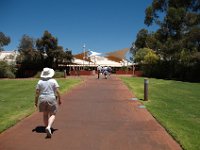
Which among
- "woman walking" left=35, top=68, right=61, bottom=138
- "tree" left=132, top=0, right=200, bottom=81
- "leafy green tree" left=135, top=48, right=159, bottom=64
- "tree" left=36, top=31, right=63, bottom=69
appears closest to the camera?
"woman walking" left=35, top=68, right=61, bottom=138

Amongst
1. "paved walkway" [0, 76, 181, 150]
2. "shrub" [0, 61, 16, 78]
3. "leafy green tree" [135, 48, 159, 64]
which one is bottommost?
"paved walkway" [0, 76, 181, 150]

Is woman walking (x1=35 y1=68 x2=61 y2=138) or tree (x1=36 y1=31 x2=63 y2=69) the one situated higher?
tree (x1=36 y1=31 x2=63 y2=69)

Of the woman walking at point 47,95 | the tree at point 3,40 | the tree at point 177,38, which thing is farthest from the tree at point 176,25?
the woman walking at point 47,95

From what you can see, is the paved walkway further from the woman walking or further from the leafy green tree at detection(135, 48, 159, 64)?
the leafy green tree at detection(135, 48, 159, 64)

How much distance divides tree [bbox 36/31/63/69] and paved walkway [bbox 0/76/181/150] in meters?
41.2

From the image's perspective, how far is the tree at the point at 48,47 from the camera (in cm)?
5325

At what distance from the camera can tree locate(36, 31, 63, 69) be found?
53250 mm

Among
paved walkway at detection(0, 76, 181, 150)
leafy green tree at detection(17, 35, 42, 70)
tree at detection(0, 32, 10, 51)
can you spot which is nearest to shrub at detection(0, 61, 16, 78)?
Result: leafy green tree at detection(17, 35, 42, 70)

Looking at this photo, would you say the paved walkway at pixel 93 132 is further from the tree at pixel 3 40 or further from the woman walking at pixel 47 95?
the tree at pixel 3 40

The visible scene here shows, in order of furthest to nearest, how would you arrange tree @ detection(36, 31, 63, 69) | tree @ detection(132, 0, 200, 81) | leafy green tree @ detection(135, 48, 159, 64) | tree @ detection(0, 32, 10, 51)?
tree @ detection(0, 32, 10, 51), tree @ detection(36, 31, 63, 69), leafy green tree @ detection(135, 48, 159, 64), tree @ detection(132, 0, 200, 81)

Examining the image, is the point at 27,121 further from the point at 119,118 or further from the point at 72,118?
the point at 119,118

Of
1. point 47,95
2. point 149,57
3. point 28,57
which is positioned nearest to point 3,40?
point 28,57

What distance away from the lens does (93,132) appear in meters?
8.94

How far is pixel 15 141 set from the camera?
796 centimetres
